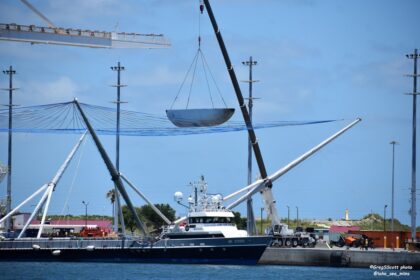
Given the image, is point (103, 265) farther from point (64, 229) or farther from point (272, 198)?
point (64, 229)

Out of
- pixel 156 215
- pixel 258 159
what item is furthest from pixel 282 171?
pixel 156 215

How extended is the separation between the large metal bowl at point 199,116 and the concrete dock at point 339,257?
14.6m

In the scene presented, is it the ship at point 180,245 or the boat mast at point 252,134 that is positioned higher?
the boat mast at point 252,134

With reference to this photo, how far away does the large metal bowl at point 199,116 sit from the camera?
101250 mm

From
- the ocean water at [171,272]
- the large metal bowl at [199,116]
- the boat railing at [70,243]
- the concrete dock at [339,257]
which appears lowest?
the ocean water at [171,272]

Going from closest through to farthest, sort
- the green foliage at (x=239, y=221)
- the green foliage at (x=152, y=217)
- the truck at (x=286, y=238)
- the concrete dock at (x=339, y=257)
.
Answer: the concrete dock at (x=339, y=257)
the truck at (x=286, y=238)
the green foliage at (x=239, y=221)
the green foliage at (x=152, y=217)

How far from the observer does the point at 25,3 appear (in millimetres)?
124188

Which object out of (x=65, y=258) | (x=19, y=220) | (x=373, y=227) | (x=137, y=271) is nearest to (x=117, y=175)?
(x=65, y=258)

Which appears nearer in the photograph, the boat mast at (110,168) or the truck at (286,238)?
the boat mast at (110,168)

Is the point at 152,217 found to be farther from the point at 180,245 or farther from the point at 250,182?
the point at 180,245

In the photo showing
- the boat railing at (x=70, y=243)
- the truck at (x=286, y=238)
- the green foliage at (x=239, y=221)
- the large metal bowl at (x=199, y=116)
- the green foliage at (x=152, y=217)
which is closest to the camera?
the large metal bowl at (x=199, y=116)

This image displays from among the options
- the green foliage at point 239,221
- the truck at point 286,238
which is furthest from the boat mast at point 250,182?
the green foliage at point 239,221

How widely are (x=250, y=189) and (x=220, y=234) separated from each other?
12461 millimetres

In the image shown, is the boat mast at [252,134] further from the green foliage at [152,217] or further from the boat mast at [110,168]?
the green foliage at [152,217]
